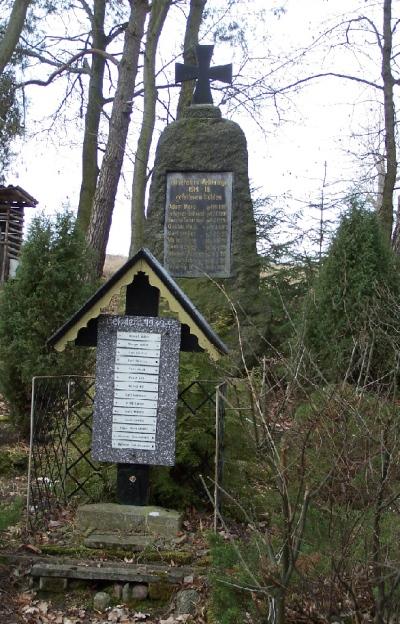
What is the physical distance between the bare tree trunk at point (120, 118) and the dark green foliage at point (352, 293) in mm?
7112

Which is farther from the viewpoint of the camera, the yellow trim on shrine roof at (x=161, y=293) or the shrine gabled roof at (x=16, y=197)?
the shrine gabled roof at (x=16, y=197)

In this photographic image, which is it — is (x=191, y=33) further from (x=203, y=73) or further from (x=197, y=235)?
(x=197, y=235)

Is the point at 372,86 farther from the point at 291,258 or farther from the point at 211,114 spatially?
the point at 211,114

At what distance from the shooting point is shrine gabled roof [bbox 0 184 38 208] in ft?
72.5

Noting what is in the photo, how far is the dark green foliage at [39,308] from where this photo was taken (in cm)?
763

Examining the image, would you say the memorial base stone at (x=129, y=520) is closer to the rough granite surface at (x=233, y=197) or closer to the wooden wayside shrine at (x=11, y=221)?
the rough granite surface at (x=233, y=197)

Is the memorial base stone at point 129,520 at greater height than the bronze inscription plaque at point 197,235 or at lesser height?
lesser

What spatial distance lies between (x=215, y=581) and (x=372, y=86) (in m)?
12.2

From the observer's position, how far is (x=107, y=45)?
18672 mm

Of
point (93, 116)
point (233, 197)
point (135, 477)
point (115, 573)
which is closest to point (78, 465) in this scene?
point (135, 477)

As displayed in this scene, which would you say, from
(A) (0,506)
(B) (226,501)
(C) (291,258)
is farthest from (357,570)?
(C) (291,258)

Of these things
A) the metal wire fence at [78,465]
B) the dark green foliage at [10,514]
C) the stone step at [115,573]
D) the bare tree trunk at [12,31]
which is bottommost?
the stone step at [115,573]

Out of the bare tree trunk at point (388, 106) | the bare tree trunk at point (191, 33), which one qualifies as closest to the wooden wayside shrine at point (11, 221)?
the bare tree trunk at point (191, 33)

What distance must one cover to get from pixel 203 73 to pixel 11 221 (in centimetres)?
1408
